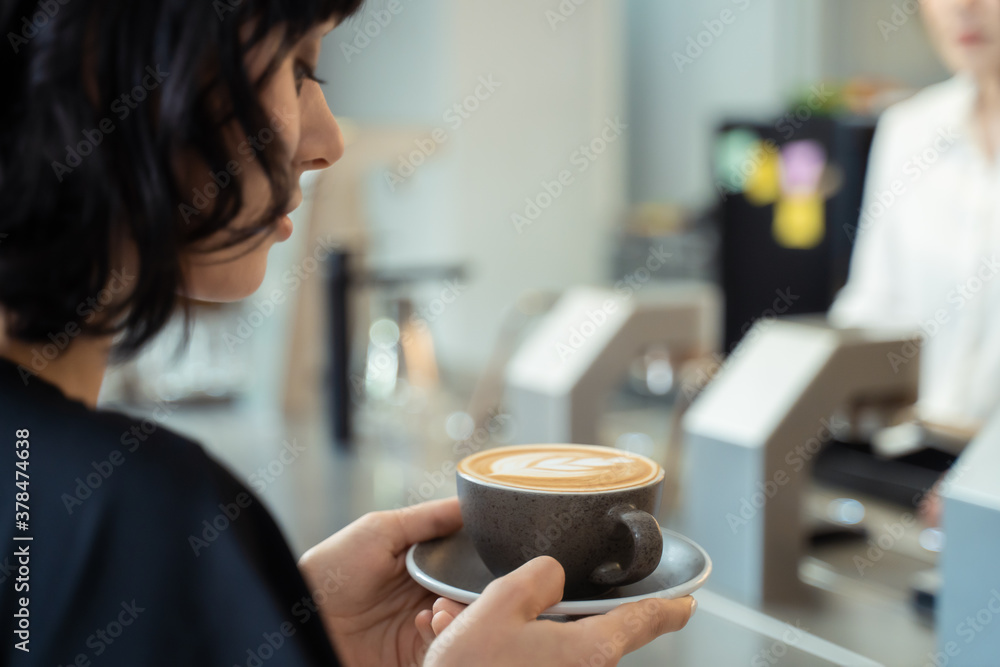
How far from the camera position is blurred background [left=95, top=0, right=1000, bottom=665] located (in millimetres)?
853

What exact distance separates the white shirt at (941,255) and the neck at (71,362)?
1.15m

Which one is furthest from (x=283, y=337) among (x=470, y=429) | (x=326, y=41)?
(x=326, y=41)

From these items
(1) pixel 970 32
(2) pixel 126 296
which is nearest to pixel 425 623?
(2) pixel 126 296

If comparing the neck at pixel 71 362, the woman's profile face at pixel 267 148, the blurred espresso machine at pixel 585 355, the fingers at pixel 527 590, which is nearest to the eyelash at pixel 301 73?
the woman's profile face at pixel 267 148

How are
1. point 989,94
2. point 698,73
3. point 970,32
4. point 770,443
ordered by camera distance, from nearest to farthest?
point 770,443, point 970,32, point 989,94, point 698,73

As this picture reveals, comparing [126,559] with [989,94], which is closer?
[126,559]

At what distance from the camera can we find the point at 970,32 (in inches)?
44.2

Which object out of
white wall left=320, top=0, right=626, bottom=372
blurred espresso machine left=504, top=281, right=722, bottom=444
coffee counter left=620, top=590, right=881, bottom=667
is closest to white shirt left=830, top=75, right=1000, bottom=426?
blurred espresso machine left=504, top=281, right=722, bottom=444

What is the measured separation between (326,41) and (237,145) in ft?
17.5

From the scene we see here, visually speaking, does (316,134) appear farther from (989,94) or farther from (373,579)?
(989,94)

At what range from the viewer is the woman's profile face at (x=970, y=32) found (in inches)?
43.5

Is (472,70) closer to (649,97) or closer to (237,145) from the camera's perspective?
(649,97)

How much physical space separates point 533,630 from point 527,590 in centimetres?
2

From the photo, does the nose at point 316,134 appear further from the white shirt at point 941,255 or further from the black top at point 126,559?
the white shirt at point 941,255
